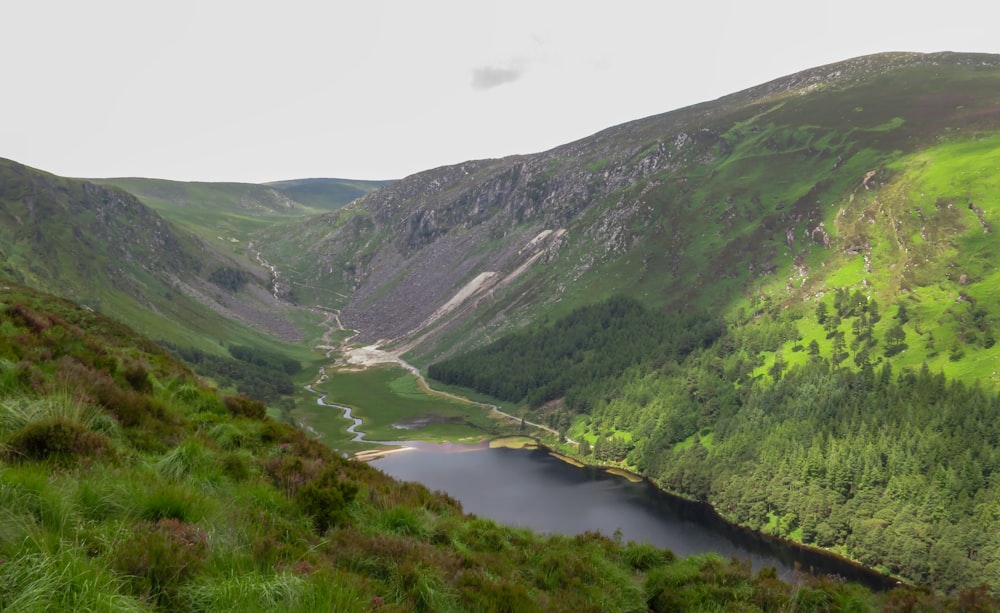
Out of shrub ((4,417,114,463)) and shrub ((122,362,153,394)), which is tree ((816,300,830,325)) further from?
shrub ((4,417,114,463))

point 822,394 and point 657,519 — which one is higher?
point 822,394

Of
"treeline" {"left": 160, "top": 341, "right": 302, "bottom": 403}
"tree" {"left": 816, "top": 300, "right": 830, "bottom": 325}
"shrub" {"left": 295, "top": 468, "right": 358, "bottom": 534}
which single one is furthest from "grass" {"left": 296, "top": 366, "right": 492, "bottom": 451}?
"shrub" {"left": 295, "top": 468, "right": 358, "bottom": 534}

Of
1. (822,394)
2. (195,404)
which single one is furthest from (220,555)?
(822,394)

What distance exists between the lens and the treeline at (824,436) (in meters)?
82.0

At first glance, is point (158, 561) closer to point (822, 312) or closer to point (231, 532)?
point (231, 532)

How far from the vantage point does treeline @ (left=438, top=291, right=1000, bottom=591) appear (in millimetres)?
82000

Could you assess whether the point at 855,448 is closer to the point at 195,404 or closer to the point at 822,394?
the point at 822,394

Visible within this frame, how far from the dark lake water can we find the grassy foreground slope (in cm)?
5646

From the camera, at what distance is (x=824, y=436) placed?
349 feet

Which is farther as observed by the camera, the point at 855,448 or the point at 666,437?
the point at 666,437

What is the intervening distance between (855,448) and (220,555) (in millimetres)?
118995

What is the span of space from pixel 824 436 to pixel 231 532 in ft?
403

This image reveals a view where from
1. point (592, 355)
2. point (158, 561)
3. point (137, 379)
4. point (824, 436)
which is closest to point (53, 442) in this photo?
point (158, 561)

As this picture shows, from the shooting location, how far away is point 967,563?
2948 inches
